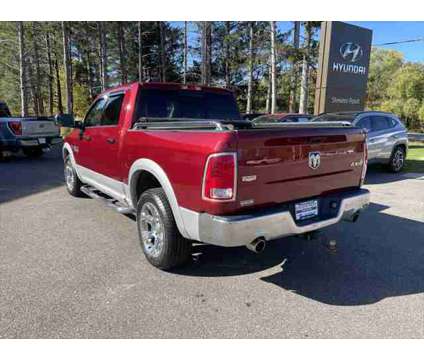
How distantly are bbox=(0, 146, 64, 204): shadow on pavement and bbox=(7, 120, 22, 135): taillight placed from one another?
1.02m

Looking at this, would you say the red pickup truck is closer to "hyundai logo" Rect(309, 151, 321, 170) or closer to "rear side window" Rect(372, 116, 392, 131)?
"hyundai logo" Rect(309, 151, 321, 170)

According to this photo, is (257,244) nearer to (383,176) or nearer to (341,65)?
(383,176)

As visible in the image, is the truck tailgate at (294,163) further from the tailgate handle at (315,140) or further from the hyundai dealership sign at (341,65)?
the hyundai dealership sign at (341,65)

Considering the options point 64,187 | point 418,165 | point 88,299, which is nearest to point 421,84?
point 418,165

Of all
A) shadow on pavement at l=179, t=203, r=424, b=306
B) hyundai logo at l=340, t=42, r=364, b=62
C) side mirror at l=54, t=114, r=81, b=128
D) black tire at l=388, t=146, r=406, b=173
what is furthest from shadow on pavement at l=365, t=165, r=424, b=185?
hyundai logo at l=340, t=42, r=364, b=62

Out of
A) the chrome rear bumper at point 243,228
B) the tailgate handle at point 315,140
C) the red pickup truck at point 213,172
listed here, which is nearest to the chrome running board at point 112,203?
the red pickup truck at point 213,172

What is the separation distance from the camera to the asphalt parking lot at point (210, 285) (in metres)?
2.59

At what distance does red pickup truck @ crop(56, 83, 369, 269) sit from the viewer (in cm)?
267

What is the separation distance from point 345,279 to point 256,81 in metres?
36.8

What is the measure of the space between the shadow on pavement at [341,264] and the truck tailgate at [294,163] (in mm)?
865

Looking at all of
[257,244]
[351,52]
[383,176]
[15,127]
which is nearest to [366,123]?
[383,176]

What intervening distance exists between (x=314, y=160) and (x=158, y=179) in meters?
1.53

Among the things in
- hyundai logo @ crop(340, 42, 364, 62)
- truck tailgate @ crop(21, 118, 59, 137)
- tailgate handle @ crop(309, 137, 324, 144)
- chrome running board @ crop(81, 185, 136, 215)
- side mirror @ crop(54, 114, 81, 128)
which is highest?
hyundai logo @ crop(340, 42, 364, 62)
